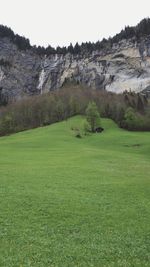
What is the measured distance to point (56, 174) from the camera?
37.2 metres

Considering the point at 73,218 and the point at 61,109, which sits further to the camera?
the point at 61,109

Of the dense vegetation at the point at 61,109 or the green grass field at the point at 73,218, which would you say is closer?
the green grass field at the point at 73,218

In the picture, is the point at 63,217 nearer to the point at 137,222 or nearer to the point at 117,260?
the point at 137,222

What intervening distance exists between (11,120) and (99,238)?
144m

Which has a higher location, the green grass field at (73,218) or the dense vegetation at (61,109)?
the dense vegetation at (61,109)

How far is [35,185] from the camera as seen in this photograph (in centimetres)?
3072

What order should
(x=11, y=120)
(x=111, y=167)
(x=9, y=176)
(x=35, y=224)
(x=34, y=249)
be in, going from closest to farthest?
(x=34, y=249), (x=35, y=224), (x=9, y=176), (x=111, y=167), (x=11, y=120)

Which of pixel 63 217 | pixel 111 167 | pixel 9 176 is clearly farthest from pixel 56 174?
pixel 63 217

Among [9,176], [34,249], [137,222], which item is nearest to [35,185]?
[9,176]

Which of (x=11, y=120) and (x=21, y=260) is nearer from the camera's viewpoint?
(x=21, y=260)

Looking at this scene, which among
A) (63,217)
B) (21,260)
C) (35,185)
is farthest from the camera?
(35,185)

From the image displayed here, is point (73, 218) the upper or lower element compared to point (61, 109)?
lower

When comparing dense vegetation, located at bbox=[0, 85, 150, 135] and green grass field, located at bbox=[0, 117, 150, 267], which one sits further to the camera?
dense vegetation, located at bbox=[0, 85, 150, 135]

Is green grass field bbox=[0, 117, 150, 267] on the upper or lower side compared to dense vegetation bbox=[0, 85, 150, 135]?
lower
